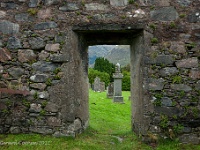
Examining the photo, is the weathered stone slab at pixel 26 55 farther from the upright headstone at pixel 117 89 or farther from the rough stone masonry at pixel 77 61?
the upright headstone at pixel 117 89

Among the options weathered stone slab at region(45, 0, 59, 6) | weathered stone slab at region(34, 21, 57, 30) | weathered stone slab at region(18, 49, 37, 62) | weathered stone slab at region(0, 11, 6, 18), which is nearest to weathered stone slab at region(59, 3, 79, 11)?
weathered stone slab at region(45, 0, 59, 6)

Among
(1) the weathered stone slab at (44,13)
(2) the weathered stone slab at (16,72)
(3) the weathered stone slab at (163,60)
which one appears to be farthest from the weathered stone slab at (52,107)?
(3) the weathered stone slab at (163,60)

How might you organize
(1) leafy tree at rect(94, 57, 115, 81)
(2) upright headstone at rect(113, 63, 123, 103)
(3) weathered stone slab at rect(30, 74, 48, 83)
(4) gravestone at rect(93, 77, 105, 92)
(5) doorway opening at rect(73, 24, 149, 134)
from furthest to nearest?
(1) leafy tree at rect(94, 57, 115, 81), (4) gravestone at rect(93, 77, 105, 92), (2) upright headstone at rect(113, 63, 123, 103), (3) weathered stone slab at rect(30, 74, 48, 83), (5) doorway opening at rect(73, 24, 149, 134)

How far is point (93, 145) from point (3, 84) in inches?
89.9

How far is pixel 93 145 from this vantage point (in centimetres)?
477

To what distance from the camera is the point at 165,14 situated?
4941 millimetres

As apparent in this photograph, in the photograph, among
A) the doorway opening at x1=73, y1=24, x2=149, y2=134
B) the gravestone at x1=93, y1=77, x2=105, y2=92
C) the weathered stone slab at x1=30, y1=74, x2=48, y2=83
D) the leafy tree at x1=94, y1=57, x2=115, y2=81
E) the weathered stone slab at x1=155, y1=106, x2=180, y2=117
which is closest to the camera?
the weathered stone slab at x1=155, y1=106, x2=180, y2=117

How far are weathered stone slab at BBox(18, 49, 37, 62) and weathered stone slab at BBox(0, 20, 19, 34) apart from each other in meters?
0.47

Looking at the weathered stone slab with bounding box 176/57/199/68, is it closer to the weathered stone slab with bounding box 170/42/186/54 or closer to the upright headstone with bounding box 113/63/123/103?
Result: the weathered stone slab with bounding box 170/42/186/54

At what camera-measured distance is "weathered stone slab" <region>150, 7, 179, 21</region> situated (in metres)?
4.93

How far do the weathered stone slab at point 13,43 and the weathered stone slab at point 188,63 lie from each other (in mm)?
3292

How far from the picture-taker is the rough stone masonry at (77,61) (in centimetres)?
488

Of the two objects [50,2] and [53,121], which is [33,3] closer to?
[50,2]

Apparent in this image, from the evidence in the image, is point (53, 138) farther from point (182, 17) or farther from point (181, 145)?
point (182, 17)
